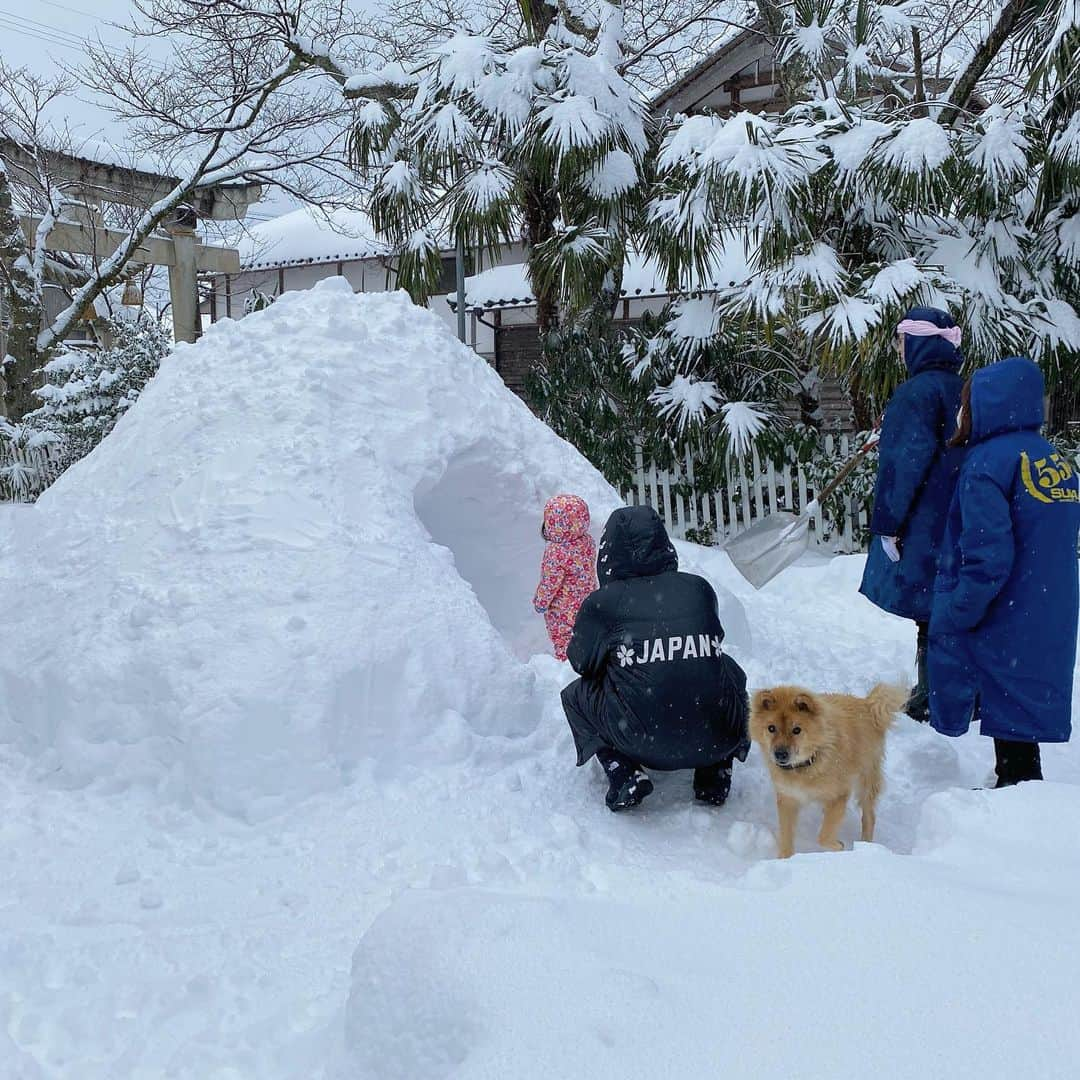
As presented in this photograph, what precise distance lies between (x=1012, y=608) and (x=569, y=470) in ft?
9.04

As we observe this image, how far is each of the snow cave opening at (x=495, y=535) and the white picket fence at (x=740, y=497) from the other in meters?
2.95

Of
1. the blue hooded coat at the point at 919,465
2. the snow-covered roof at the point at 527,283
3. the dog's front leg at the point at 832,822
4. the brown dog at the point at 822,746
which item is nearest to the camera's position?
the brown dog at the point at 822,746

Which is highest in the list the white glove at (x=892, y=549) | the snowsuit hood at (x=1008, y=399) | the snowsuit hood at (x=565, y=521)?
the snowsuit hood at (x=1008, y=399)

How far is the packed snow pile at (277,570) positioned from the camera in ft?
10.8

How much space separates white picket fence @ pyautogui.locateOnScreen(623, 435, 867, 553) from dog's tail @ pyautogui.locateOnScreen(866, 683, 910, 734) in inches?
192

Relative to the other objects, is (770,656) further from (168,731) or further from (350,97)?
(350,97)

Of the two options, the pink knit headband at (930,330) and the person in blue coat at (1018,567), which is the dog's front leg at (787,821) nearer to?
the person in blue coat at (1018,567)

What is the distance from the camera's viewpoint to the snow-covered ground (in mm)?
1537

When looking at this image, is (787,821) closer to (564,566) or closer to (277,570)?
(564,566)

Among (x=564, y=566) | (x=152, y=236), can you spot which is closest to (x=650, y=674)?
(x=564, y=566)

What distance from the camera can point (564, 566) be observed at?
4535mm

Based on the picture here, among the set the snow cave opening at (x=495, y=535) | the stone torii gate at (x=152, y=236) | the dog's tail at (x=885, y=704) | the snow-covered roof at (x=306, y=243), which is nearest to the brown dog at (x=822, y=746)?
the dog's tail at (x=885, y=704)

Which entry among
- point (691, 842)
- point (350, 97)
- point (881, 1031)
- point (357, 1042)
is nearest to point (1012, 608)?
point (691, 842)

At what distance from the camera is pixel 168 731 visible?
3.30m
